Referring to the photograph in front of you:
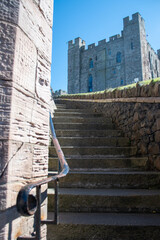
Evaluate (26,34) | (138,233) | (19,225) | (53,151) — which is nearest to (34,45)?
(26,34)

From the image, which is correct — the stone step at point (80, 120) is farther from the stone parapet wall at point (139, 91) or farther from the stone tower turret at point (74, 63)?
the stone tower turret at point (74, 63)

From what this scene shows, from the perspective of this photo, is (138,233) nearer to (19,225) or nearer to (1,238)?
(19,225)

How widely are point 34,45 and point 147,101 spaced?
2.52 m

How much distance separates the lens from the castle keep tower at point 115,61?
2606 cm

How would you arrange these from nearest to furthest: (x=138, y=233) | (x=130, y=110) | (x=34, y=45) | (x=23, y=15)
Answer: (x=23, y=15) → (x=34, y=45) → (x=138, y=233) → (x=130, y=110)

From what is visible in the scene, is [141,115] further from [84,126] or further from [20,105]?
[20,105]

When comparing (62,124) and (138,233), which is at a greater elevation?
(62,124)

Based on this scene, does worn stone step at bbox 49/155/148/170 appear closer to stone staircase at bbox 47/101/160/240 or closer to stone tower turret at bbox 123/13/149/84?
stone staircase at bbox 47/101/160/240

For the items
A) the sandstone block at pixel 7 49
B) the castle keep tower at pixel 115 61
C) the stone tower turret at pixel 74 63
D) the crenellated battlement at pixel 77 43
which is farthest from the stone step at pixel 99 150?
the crenellated battlement at pixel 77 43

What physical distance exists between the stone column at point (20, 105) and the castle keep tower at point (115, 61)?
24235 millimetres

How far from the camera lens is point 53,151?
347 cm

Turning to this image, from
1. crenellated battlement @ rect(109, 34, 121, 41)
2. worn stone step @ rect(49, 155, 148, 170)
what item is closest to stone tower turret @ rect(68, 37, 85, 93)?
crenellated battlement @ rect(109, 34, 121, 41)

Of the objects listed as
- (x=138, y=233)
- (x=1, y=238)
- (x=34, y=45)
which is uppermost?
(x=34, y=45)

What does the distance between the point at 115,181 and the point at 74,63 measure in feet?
110
